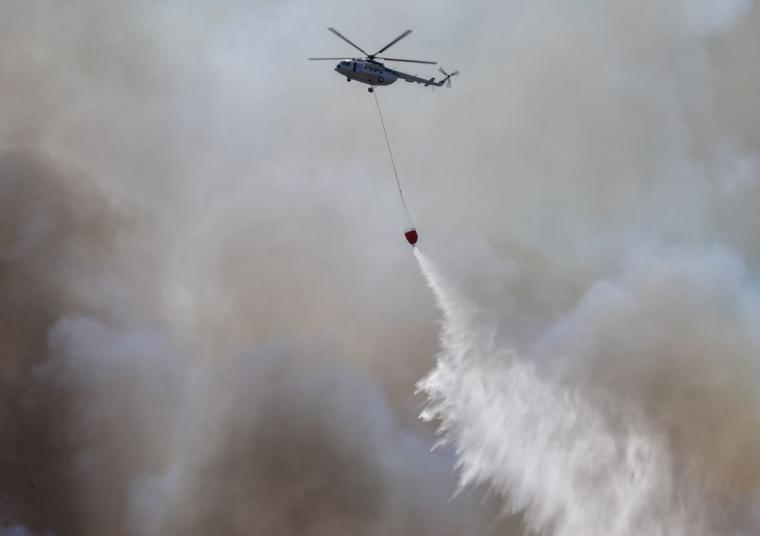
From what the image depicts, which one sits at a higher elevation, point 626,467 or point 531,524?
point 626,467

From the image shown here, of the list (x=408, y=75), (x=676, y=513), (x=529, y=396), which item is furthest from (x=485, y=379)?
(x=408, y=75)

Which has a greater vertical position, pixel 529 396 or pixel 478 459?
pixel 529 396

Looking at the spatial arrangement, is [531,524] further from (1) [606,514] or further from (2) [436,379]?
(2) [436,379]

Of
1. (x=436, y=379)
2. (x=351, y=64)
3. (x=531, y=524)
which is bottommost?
(x=531, y=524)

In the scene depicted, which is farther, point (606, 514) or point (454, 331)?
point (454, 331)

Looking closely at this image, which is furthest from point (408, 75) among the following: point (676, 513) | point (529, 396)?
point (676, 513)

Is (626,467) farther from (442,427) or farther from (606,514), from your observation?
(442,427)
